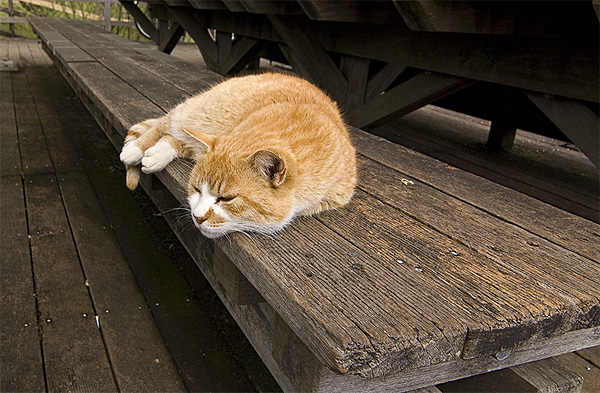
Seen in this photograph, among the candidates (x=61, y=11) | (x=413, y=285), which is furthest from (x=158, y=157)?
(x=61, y=11)

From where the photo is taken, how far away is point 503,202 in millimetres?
1658

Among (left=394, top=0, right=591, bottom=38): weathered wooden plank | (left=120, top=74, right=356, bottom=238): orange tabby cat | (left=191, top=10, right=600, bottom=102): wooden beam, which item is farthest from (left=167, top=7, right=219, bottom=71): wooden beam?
(left=120, top=74, right=356, bottom=238): orange tabby cat

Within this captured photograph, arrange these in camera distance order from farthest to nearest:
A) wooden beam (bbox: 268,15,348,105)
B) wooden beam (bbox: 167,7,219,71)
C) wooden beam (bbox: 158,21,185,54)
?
wooden beam (bbox: 158,21,185,54) < wooden beam (bbox: 167,7,219,71) < wooden beam (bbox: 268,15,348,105)

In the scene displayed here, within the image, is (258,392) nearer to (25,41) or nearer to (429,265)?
(429,265)

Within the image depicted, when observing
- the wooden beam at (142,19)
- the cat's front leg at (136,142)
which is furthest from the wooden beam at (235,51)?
the cat's front leg at (136,142)

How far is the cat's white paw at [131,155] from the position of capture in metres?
1.78

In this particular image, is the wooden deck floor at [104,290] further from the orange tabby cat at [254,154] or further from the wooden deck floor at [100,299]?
the orange tabby cat at [254,154]

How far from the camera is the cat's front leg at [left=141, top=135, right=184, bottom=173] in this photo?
1650 millimetres

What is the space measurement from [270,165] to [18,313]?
129cm

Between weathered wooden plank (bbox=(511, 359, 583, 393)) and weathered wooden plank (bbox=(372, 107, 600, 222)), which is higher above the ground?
weathered wooden plank (bbox=(372, 107, 600, 222))

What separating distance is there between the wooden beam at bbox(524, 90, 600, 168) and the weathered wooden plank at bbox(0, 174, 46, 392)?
→ 2.45 m

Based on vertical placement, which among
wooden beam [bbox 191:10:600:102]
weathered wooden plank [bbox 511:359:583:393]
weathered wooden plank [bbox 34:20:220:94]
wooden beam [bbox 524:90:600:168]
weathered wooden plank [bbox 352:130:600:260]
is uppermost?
wooden beam [bbox 191:10:600:102]

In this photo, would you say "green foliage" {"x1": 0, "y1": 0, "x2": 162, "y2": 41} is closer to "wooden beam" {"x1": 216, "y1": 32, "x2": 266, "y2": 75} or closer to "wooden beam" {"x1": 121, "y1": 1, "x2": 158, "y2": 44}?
"wooden beam" {"x1": 121, "y1": 1, "x2": 158, "y2": 44}

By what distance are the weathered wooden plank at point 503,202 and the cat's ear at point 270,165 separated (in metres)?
0.70
